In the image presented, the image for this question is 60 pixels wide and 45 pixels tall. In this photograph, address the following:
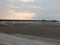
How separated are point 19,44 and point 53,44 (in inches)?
105

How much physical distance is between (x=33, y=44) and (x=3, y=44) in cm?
230

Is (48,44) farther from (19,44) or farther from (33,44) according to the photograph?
(19,44)

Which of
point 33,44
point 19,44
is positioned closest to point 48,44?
point 33,44

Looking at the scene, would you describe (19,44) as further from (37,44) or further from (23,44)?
(37,44)

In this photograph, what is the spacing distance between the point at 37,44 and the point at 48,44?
89 cm

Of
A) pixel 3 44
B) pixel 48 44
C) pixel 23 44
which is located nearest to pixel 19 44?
pixel 23 44

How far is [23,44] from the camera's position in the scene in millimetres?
13141

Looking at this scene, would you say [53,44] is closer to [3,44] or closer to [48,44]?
[48,44]

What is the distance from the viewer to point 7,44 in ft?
42.1

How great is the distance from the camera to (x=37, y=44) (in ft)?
42.4

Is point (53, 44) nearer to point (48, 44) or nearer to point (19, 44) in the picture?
point (48, 44)

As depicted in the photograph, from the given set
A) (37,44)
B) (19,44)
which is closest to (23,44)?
(19,44)

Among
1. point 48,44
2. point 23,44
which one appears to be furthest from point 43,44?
point 23,44

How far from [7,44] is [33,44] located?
1.99 meters
